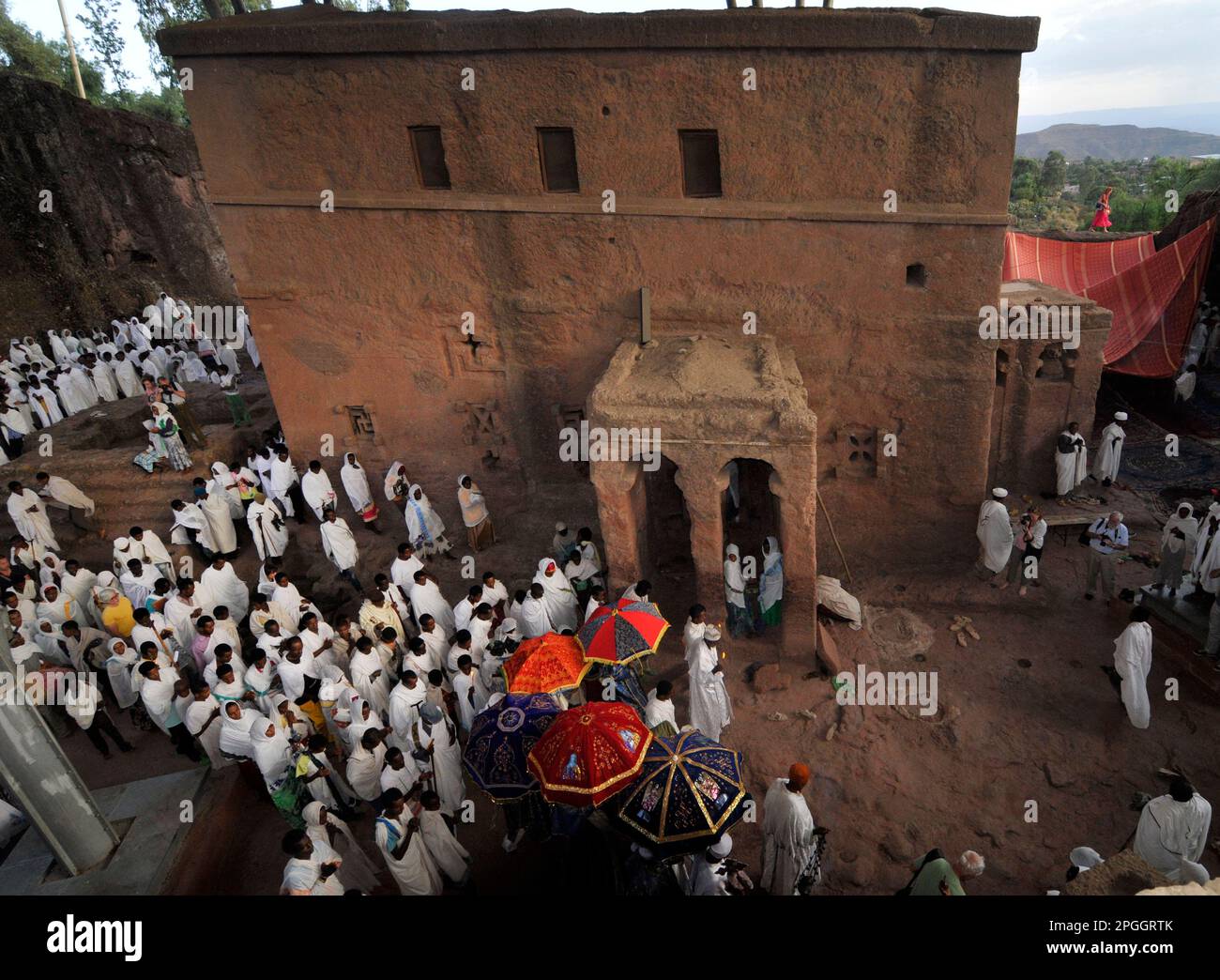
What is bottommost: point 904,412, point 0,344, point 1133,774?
point 1133,774

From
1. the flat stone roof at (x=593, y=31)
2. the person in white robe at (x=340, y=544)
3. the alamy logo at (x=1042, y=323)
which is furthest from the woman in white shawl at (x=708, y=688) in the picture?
the flat stone roof at (x=593, y=31)

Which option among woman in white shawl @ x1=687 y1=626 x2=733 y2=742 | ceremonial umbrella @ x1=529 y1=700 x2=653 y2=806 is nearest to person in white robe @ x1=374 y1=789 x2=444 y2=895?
ceremonial umbrella @ x1=529 y1=700 x2=653 y2=806

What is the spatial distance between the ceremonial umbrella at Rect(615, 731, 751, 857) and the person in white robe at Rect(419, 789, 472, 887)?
1.88m

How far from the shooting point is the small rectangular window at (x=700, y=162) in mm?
10398

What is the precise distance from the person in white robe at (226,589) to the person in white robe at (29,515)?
12.2 ft

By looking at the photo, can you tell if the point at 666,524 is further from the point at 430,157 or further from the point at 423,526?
the point at 430,157

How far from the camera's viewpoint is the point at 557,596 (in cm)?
986

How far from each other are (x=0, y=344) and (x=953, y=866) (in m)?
25.0

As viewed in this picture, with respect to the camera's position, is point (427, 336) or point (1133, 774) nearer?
point (1133, 774)

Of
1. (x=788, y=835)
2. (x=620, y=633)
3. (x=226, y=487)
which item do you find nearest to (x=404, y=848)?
(x=620, y=633)

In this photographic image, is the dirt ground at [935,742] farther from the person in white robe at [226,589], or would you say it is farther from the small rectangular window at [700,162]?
the small rectangular window at [700,162]

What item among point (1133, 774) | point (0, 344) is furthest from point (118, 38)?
point (1133, 774)

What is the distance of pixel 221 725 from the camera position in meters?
8.12

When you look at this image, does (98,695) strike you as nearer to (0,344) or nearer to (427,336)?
(427,336)
